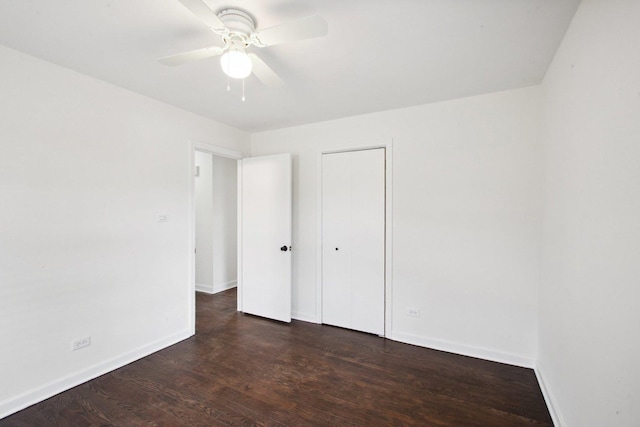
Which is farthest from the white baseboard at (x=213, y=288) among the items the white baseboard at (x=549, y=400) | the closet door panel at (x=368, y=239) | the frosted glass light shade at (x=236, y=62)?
the white baseboard at (x=549, y=400)

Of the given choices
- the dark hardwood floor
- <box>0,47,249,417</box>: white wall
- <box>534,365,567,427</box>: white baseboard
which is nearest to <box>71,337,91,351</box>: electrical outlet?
<box>0,47,249,417</box>: white wall

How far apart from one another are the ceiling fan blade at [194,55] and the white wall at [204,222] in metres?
3.11

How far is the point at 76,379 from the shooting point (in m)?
2.21

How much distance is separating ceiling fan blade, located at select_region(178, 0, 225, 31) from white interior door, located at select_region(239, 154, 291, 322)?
6.93 ft

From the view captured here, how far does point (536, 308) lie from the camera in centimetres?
244

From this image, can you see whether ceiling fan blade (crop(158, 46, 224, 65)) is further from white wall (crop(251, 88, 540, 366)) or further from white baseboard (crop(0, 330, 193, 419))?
white baseboard (crop(0, 330, 193, 419))

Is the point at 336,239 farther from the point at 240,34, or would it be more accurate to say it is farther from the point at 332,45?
the point at 240,34

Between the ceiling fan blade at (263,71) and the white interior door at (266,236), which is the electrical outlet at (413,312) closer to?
→ the white interior door at (266,236)

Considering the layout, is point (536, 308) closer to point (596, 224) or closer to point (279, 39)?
point (596, 224)

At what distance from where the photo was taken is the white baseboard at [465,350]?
250 centimetres

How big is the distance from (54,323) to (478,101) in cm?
402

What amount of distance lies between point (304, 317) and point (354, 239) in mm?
1238

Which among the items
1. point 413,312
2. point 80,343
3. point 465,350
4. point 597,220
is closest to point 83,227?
point 80,343

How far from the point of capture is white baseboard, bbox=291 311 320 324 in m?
3.52
